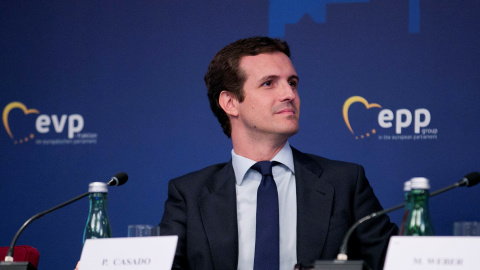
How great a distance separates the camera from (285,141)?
252cm

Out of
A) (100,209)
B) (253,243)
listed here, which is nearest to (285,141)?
(253,243)

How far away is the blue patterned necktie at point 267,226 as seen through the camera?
86.6 inches

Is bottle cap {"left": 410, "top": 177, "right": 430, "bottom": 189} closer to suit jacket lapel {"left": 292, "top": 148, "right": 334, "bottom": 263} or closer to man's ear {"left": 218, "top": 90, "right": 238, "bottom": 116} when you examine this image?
suit jacket lapel {"left": 292, "top": 148, "right": 334, "bottom": 263}

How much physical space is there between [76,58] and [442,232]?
1995 millimetres

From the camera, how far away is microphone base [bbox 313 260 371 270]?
4.99ft

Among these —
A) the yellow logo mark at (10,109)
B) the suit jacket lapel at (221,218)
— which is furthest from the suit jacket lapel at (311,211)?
the yellow logo mark at (10,109)

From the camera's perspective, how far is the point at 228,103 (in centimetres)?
267

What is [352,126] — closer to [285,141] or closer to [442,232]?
[442,232]

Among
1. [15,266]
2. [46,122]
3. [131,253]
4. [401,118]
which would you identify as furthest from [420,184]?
[46,122]

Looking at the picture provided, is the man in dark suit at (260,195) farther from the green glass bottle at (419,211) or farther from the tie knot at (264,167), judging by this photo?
the green glass bottle at (419,211)

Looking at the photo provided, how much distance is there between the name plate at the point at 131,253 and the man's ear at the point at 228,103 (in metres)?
0.99

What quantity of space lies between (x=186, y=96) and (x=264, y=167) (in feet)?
4.04

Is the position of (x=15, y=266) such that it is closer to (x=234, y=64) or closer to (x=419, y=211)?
(x=419, y=211)

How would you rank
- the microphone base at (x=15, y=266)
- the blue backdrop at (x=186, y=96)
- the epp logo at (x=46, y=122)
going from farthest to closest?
the epp logo at (x=46, y=122)
the blue backdrop at (x=186, y=96)
the microphone base at (x=15, y=266)
